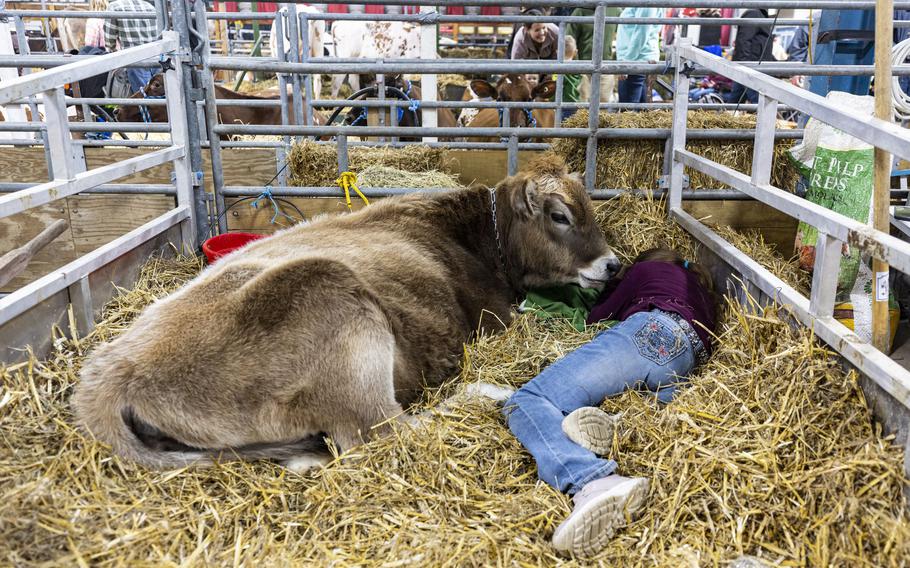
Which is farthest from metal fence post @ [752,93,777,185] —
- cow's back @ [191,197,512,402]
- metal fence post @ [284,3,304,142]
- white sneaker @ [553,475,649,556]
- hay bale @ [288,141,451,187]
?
metal fence post @ [284,3,304,142]

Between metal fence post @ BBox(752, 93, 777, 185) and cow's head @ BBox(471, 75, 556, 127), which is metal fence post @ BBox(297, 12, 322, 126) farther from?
metal fence post @ BBox(752, 93, 777, 185)

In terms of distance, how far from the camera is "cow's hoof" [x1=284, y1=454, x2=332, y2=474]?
3.05 meters

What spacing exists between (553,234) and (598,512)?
2.32m

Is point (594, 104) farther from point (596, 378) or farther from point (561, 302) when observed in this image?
point (596, 378)

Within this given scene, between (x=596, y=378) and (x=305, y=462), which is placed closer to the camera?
(x=305, y=462)

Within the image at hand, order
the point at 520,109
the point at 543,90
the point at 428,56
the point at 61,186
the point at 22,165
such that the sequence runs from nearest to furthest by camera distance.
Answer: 1. the point at 61,186
2. the point at 22,165
3. the point at 428,56
4. the point at 520,109
5. the point at 543,90

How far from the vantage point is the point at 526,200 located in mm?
4562

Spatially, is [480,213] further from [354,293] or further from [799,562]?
[799,562]

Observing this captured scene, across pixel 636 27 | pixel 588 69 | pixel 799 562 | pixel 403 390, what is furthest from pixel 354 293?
pixel 636 27

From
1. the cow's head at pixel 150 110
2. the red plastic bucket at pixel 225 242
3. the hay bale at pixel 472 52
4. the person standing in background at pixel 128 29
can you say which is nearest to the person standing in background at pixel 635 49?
the person standing in background at pixel 128 29

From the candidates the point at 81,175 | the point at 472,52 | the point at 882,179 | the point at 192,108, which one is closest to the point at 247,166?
the point at 192,108

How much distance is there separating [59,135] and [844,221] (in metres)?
3.72

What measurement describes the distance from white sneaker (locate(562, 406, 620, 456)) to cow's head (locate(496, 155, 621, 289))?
1583mm

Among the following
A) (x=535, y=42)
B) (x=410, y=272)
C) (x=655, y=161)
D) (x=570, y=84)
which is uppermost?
(x=535, y=42)
